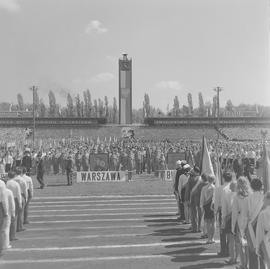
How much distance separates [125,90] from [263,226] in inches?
3260

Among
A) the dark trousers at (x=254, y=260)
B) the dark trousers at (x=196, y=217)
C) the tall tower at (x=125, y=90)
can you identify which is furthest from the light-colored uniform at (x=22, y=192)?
the tall tower at (x=125, y=90)

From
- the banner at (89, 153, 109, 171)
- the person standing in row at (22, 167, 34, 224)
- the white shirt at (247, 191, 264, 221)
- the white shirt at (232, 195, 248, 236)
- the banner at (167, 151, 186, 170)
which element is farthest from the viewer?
the banner at (167, 151, 186, 170)

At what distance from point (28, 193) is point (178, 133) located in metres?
70.9

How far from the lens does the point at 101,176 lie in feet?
95.9

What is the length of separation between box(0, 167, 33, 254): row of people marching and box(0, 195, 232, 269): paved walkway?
0.30 meters

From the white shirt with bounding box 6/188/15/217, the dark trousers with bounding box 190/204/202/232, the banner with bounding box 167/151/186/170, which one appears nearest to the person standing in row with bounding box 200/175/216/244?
the dark trousers with bounding box 190/204/202/232

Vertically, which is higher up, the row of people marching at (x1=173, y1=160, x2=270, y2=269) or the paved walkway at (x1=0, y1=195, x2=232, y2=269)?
the row of people marching at (x1=173, y1=160, x2=270, y2=269)

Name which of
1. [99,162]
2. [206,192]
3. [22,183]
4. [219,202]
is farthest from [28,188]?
[99,162]

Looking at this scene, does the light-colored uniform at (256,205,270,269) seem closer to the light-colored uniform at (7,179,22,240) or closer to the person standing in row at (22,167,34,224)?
the light-colored uniform at (7,179,22,240)

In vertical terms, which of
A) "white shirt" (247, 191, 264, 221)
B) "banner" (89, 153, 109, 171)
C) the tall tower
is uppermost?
the tall tower

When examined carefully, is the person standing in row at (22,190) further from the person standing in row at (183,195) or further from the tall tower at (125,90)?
the tall tower at (125,90)

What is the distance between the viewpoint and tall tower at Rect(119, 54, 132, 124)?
292 ft

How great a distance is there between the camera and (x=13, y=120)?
3639 inches

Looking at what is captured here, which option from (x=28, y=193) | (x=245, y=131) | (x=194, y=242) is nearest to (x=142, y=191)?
(x=28, y=193)
